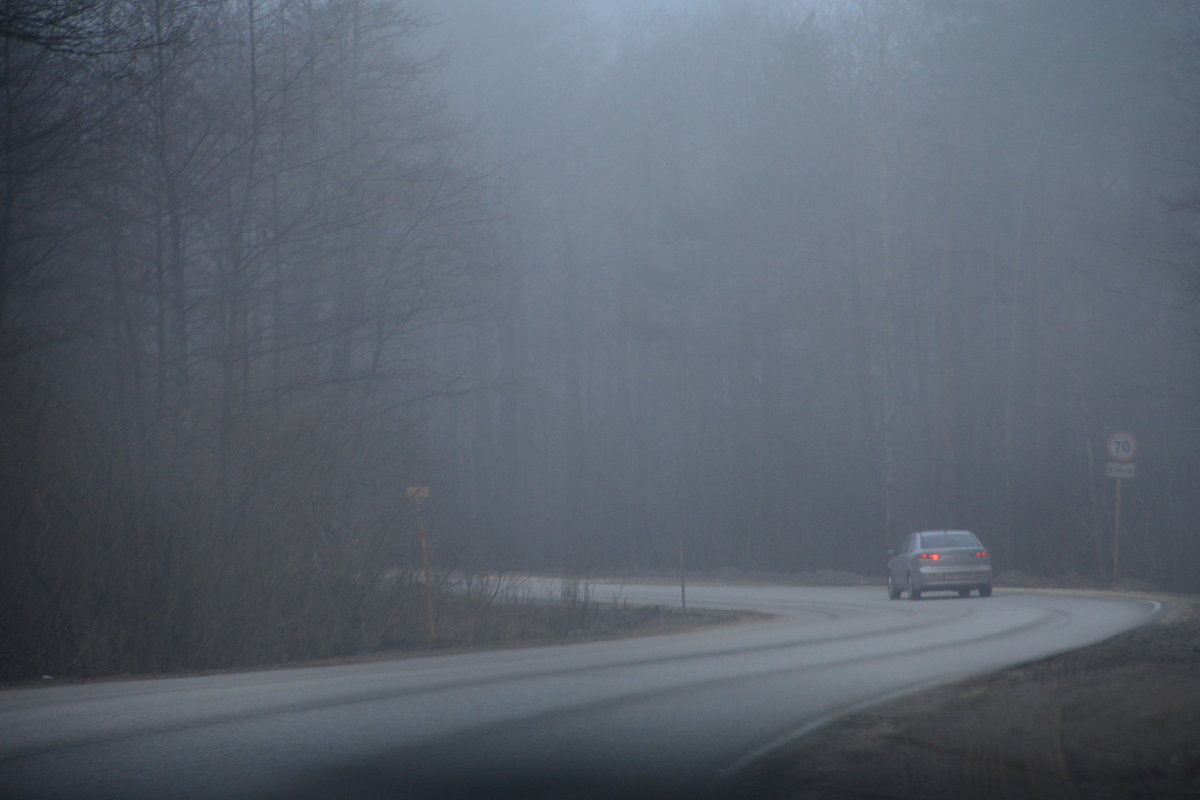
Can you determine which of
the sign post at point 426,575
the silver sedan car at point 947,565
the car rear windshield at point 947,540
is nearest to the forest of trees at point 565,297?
the sign post at point 426,575

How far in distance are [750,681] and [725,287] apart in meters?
39.8

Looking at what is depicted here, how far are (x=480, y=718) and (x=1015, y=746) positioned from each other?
418cm

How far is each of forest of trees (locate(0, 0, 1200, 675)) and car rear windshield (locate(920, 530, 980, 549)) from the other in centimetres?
881

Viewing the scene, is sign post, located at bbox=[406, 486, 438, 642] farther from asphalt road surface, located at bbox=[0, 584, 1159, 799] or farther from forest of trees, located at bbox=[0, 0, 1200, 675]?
asphalt road surface, located at bbox=[0, 584, 1159, 799]

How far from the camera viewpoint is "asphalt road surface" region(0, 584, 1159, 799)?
832cm

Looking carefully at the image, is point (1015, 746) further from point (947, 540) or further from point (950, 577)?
point (947, 540)

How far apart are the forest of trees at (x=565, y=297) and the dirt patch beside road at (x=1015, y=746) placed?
1014cm

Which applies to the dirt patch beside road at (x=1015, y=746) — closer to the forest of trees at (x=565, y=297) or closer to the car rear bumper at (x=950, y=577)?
the forest of trees at (x=565, y=297)

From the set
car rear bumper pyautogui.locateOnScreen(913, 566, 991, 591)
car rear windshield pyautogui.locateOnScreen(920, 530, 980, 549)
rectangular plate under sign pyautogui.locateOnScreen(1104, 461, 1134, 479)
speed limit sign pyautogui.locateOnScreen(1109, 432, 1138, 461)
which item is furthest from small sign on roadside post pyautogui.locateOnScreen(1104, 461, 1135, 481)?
car rear bumper pyautogui.locateOnScreen(913, 566, 991, 591)

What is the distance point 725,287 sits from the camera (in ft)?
173

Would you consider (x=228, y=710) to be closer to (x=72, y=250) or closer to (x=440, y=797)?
(x=440, y=797)

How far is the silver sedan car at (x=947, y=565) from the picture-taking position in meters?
31.5

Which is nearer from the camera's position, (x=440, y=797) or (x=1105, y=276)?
(x=440, y=797)

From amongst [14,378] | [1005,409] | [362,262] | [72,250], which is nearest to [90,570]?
[14,378]
